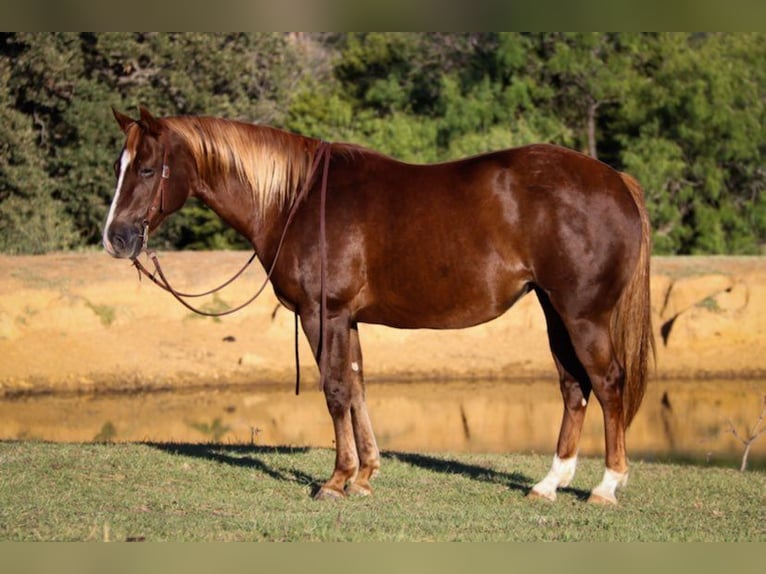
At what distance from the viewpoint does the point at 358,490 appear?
8023mm

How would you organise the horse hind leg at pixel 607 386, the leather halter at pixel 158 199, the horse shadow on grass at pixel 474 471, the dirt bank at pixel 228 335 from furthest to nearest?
the dirt bank at pixel 228 335
the horse shadow on grass at pixel 474 471
the leather halter at pixel 158 199
the horse hind leg at pixel 607 386

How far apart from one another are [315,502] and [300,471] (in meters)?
1.29

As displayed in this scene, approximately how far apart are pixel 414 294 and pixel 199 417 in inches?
332

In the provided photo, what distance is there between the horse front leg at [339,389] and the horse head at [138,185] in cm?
125

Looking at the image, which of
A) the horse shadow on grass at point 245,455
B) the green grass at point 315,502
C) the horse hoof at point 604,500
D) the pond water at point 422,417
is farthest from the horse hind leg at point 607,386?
the pond water at point 422,417

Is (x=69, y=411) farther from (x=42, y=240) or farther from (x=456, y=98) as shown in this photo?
(x=456, y=98)

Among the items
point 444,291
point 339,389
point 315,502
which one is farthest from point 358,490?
point 444,291

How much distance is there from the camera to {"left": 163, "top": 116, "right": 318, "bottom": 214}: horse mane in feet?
26.3

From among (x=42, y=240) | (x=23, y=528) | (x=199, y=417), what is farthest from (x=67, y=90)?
(x=23, y=528)

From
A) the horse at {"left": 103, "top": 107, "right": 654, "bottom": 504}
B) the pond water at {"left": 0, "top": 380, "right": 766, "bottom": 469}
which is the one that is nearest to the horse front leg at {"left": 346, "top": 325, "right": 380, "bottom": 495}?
the horse at {"left": 103, "top": 107, "right": 654, "bottom": 504}

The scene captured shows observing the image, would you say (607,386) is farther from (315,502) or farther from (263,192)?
(263,192)

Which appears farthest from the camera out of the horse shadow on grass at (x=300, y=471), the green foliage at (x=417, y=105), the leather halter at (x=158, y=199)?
the green foliage at (x=417, y=105)

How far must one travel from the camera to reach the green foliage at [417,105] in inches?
953

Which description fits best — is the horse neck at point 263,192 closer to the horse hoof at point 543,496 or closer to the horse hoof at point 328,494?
the horse hoof at point 328,494
